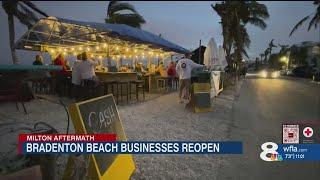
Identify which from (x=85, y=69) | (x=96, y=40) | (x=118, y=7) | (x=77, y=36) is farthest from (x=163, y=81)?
(x=118, y=7)

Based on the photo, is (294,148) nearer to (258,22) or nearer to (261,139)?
(261,139)

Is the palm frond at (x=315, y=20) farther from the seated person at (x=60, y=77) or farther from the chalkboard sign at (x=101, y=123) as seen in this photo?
the chalkboard sign at (x=101, y=123)

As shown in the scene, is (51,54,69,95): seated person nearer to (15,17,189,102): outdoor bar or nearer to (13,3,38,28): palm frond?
(15,17,189,102): outdoor bar

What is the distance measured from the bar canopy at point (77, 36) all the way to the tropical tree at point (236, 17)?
30.9 ft

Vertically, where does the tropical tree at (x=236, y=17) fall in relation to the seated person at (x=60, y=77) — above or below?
above

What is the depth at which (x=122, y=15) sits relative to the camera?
27469 mm

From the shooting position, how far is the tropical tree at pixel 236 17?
27406 millimetres

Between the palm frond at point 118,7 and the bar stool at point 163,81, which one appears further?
the palm frond at point 118,7

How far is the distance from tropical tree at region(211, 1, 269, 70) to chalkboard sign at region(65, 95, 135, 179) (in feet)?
76.4

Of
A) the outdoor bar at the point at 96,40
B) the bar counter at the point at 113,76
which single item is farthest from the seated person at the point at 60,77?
the bar counter at the point at 113,76

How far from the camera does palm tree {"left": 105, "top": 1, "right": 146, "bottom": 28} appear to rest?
25750 mm

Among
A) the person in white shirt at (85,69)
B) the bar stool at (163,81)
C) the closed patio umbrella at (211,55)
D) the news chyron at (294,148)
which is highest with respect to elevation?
the closed patio umbrella at (211,55)

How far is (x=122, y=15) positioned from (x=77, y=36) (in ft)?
44.7

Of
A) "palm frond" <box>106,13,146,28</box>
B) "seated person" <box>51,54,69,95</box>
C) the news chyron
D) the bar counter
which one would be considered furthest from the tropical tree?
the news chyron
